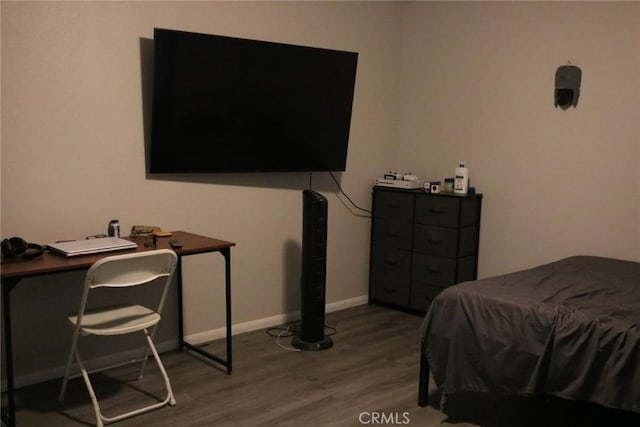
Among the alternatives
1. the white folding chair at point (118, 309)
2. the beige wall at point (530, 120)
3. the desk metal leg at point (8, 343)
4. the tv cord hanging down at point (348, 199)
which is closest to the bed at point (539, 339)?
the beige wall at point (530, 120)

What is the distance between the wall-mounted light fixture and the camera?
3.66 metres

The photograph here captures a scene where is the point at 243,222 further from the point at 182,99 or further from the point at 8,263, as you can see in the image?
the point at 8,263

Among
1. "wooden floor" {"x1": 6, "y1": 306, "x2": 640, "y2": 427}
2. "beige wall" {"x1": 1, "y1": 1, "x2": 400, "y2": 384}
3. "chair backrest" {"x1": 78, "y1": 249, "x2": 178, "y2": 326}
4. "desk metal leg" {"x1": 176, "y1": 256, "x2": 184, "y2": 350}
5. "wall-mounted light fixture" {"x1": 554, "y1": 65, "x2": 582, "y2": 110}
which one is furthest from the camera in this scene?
"wall-mounted light fixture" {"x1": 554, "y1": 65, "x2": 582, "y2": 110}

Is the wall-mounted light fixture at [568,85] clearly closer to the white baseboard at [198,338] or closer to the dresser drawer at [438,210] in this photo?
the dresser drawer at [438,210]

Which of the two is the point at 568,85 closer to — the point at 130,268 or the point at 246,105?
the point at 246,105

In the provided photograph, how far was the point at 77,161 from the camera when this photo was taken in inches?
120

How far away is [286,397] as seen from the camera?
2.93m

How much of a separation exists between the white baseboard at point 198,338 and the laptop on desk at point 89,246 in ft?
2.52

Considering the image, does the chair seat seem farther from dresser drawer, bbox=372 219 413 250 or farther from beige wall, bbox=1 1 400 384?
dresser drawer, bbox=372 219 413 250

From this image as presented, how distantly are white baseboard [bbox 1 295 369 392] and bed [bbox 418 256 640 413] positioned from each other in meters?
1.48

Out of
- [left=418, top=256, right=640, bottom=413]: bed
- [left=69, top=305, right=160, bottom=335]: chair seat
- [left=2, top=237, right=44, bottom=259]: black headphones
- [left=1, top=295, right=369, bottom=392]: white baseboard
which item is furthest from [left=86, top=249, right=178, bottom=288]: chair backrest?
[left=418, top=256, right=640, bottom=413]: bed

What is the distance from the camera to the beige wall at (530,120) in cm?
354

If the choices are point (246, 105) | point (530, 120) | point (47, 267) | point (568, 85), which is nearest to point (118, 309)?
point (47, 267)

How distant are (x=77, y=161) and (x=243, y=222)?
115 centimetres
